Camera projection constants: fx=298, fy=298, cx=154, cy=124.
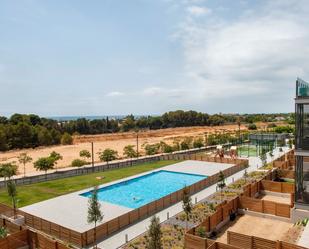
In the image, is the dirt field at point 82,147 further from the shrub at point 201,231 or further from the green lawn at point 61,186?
the shrub at point 201,231

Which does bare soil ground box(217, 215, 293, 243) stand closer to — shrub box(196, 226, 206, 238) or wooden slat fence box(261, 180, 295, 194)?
shrub box(196, 226, 206, 238)

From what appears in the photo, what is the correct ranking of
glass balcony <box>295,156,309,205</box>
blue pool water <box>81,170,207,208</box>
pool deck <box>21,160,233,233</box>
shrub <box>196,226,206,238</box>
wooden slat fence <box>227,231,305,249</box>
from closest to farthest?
wooden slat fence <box>227,231,305,249</box>
shrub <box>196,226,206,238</box>
glass balcony <box>295,156,309,205</box>
pool deck <box>21,160,233,233</box>
blue pool water <box>81,170,207,208</box>

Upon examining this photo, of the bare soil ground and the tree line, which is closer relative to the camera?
the bare soil ground

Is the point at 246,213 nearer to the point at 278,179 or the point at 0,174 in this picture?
the point at 278,179

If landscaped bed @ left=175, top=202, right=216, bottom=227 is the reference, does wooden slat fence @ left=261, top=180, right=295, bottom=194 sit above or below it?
above

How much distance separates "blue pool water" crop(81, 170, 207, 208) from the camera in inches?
1254

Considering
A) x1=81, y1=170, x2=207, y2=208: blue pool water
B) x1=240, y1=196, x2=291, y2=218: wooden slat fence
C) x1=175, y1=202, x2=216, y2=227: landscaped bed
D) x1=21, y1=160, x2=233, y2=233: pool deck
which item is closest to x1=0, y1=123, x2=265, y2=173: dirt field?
x1=81, y1=170, x2=207, y2=208: blue pool water

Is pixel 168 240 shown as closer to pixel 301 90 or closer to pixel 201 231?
pixel 201 231

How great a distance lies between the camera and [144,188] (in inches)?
1444

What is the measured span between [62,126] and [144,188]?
353ft

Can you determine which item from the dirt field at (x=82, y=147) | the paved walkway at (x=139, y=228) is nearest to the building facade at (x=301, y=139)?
the paved walkway at (x=139, y=228)

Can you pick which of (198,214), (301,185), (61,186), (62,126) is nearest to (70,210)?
(61,186)

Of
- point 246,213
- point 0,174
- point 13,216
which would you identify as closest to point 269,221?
point 246,213

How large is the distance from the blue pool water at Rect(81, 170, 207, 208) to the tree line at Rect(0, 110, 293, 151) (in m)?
56.8
